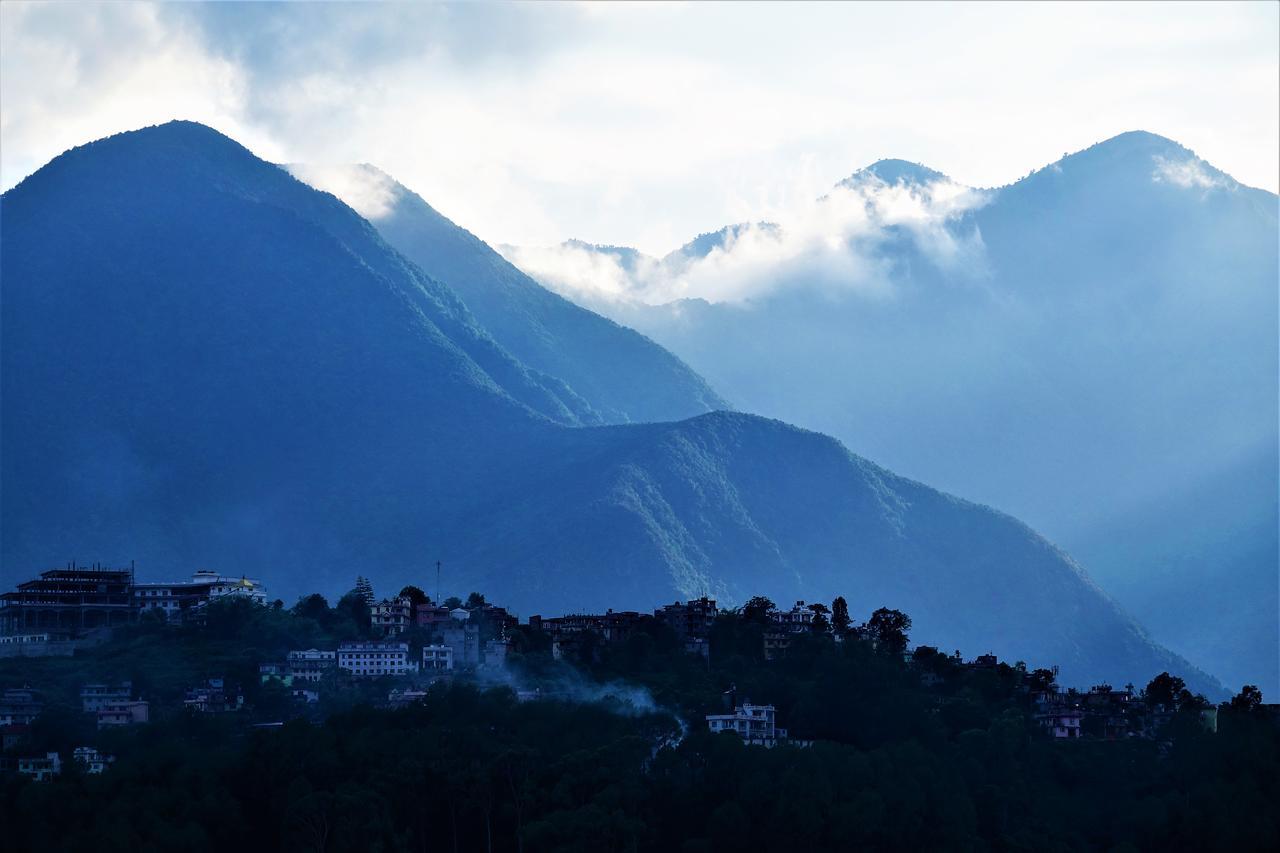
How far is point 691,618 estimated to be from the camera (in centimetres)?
15712

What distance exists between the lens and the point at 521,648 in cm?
14838

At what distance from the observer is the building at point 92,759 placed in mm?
122500

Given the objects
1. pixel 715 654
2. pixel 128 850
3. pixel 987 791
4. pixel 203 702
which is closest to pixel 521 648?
pixel 715 654

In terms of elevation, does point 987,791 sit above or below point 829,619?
below

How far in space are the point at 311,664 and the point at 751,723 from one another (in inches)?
940

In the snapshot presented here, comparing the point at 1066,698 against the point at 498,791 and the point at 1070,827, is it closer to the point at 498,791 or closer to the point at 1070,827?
the point at 1070,827

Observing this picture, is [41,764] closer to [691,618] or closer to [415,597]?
[415,597]

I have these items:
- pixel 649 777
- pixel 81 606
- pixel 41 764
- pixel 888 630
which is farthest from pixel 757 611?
pixel 41 764

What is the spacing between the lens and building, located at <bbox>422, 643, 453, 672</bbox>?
14512 centimetres

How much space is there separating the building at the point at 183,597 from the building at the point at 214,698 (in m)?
14.1

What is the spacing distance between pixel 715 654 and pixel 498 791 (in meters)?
36.0

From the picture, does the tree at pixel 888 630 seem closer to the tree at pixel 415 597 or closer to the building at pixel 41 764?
the tree at pixel 415 597

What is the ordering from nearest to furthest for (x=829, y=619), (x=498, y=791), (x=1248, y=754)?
(x=498, y=791), (x=1248, y=754), (x=829, y=619)

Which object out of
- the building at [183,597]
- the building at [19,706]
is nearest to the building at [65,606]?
the building at [183,597]
